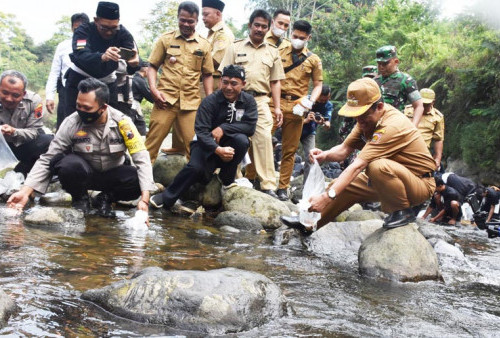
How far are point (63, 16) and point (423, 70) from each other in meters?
29.4

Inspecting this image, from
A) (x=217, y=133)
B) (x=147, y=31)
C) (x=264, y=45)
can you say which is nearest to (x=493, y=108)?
(x=264, y=45)

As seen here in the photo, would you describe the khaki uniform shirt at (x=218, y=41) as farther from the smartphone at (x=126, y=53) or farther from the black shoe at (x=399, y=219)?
the black shoe at (x=399, y=219)

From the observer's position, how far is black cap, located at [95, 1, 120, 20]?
5.56 metres

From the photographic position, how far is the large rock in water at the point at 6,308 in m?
2.33

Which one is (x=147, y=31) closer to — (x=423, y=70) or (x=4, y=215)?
(x=423, y=70)

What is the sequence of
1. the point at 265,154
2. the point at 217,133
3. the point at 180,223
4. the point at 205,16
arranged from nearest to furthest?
the point at 180,223 → the point at 217,133 → the point at 265,154 → the point at 205,16

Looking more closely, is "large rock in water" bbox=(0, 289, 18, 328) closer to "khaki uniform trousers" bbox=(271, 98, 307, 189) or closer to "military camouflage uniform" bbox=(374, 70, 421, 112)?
"military camouflage uniform" bbox=(374, 70, 421, 112)

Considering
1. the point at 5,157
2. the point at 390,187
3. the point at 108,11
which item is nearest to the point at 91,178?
the point at 5,157

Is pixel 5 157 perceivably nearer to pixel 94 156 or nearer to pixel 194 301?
pixel 94 156

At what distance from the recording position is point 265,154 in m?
6.65

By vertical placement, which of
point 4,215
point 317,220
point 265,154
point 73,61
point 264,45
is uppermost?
point 264,45

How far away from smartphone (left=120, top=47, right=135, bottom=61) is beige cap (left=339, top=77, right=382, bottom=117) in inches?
112

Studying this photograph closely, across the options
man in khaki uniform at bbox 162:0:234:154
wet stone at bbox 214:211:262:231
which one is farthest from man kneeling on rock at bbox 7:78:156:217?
man in khaki uniform at bbox 162:0:234:154

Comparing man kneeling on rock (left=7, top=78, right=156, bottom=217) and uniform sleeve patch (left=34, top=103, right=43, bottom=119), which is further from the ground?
uniform sleeve patch (left=34, top=103, right=43, bottom=119)
